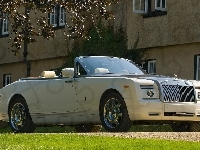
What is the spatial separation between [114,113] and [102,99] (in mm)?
464

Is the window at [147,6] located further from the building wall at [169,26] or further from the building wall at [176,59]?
the building wall at [176,59]

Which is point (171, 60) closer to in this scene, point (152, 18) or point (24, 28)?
point (152, 18)

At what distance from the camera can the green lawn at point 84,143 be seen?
12.1 metres

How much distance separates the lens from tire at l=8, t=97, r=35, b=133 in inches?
722

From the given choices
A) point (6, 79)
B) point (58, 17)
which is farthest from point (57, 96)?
point (6, 79)

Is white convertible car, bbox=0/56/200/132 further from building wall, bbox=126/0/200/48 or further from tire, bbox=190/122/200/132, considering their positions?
building wall, bbox=126/0/200/48

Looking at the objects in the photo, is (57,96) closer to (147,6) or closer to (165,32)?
(165,32)

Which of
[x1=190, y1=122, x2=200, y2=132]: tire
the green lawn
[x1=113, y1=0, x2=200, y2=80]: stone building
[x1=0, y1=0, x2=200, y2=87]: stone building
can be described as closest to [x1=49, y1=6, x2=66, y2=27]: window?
[x1=0, y1=0, x2=200, y2=87]: stone building

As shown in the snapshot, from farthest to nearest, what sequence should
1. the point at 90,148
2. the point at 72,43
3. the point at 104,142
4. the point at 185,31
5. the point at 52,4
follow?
the point at 72,43, the point at 185,31, the point at 52,4, the point at 104,142, the point at 90,148

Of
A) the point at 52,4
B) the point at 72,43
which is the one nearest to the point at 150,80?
the point at 52,4

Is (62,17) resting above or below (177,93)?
above

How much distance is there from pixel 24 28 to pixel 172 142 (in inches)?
504

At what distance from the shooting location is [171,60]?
29250mm

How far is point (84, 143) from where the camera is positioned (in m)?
12.8
